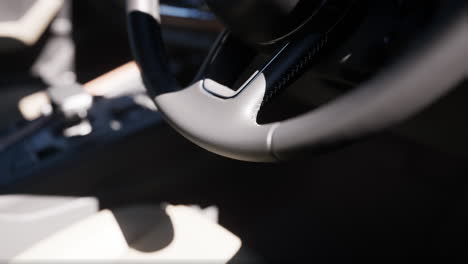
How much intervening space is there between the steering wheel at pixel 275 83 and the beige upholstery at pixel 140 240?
0.32 metres

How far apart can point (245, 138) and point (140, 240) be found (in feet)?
1.45

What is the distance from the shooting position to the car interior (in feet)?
1.55

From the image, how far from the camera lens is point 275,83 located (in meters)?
0.59

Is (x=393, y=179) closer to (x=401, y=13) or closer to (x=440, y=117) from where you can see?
(x=440, y=117)

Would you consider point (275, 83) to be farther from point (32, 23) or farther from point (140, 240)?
point (32, 23)

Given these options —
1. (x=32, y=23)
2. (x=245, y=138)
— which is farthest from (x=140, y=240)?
(x=32, y=23)

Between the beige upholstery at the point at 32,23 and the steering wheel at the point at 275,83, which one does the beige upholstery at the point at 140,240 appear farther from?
the beige upholstery at the point at 32,23

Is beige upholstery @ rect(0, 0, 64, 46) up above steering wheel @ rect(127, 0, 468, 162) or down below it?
below

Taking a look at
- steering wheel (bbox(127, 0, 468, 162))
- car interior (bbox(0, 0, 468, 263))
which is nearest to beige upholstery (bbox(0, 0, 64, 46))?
car interior (bbox(0, 0, 468, 263))

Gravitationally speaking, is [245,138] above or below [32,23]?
above

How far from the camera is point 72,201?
877mm

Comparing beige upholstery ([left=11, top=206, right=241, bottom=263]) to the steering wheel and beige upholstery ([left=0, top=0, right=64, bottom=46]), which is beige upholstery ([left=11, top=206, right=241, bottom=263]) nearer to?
the steering wheel

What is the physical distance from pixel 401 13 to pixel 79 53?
119 cm

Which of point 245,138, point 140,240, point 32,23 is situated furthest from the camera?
point 32,23
